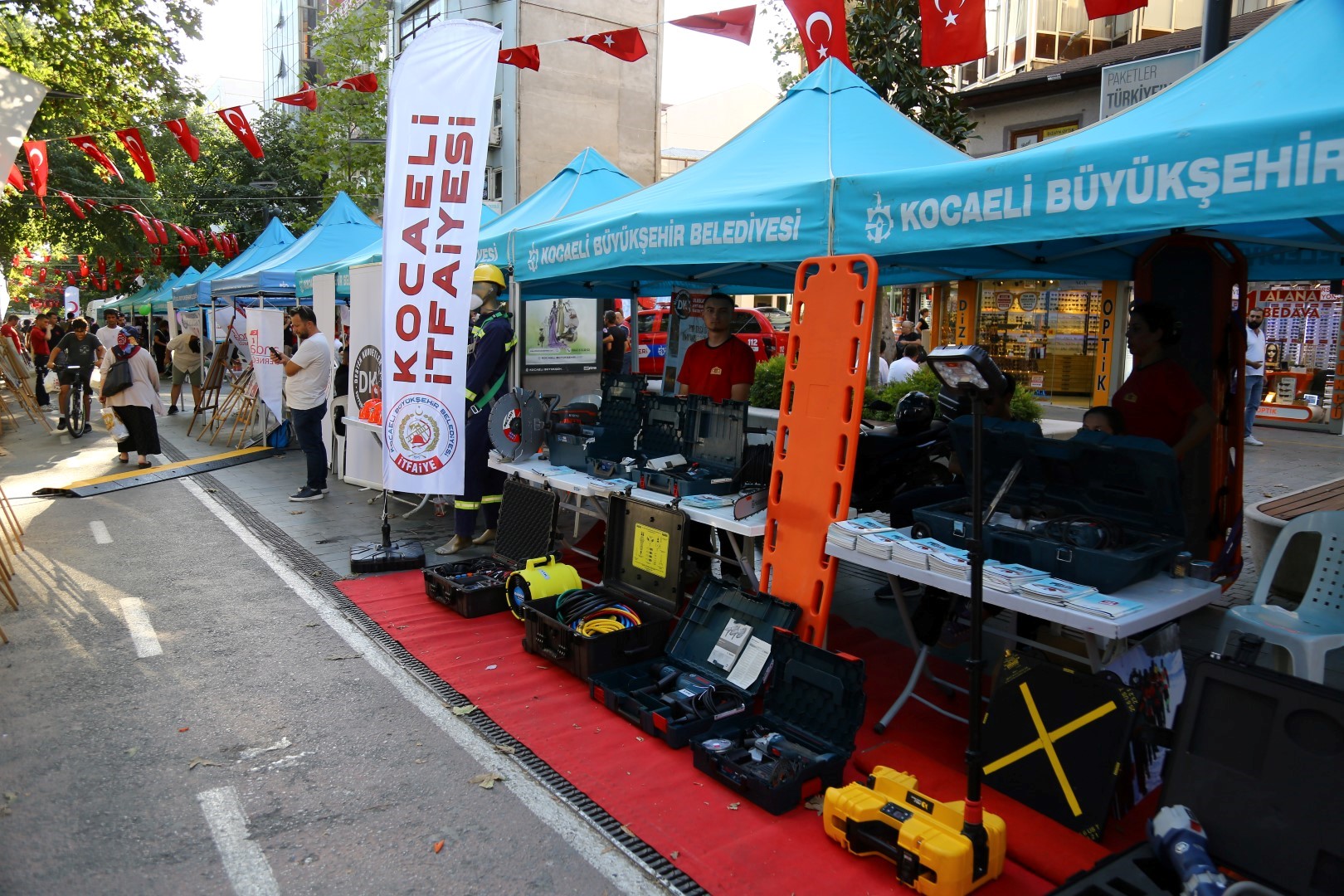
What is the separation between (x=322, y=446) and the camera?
30.3ft

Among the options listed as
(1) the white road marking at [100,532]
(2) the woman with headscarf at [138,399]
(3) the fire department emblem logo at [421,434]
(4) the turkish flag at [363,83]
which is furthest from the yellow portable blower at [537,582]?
(2) the woman with headscarf at [138,399]

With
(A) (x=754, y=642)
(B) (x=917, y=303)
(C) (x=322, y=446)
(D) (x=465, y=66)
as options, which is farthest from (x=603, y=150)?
(A) (x=754, y=642)

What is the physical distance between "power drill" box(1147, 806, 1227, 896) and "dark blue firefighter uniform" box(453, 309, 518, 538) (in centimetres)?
518

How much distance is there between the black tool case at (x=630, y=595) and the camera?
14.8ft

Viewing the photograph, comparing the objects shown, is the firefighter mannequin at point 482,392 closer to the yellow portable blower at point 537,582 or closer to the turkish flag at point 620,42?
the yellow portable blower at point 537,582

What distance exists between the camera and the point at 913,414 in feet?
19.0

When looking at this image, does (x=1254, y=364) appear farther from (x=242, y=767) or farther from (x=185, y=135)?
(x=185, y=135)

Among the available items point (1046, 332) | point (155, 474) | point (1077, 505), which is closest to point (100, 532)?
point (155, 474)

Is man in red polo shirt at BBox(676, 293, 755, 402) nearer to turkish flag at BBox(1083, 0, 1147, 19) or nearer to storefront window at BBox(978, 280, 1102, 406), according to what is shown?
turkish flag at BBox(1083, 0, 1147, 19)

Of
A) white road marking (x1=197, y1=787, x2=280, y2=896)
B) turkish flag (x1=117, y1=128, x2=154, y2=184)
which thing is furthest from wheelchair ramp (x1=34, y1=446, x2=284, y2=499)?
white road marking (x1=197, y1=787, x2=280, y2=896)

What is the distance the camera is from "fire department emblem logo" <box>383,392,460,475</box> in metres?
5.92

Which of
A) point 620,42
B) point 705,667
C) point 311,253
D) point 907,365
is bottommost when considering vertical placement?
point 705,667

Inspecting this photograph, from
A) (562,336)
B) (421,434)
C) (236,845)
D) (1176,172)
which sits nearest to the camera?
(1176,172)

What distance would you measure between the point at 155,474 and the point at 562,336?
220 inches
